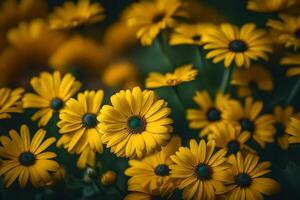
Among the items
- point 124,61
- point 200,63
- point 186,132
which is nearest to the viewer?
point 186,132

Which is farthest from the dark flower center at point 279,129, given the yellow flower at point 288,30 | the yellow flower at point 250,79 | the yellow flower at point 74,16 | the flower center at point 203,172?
the yellow flower at point 74,16

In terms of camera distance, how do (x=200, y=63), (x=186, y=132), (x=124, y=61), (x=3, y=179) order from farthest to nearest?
(x=124, y=61)
(x=200, y=63)
(x=186, y=132)
(x=3, y=179)

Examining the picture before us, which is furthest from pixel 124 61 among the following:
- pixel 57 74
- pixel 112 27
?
pixel 57 74

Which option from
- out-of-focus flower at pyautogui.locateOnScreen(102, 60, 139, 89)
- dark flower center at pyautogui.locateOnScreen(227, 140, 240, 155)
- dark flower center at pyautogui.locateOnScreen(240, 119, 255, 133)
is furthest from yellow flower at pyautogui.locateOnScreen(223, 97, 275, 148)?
out-of-focus flower at pyautogui.locateOnScreen(102, 60, 139, 89)

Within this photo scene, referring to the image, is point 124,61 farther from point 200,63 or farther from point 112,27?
point 200,63

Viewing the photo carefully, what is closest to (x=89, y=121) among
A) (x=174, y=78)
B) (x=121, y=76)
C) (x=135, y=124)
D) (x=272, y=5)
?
(x=135, y=124)

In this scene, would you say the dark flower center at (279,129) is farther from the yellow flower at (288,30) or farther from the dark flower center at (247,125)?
the yellow flower at (288,30)
